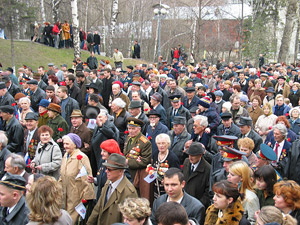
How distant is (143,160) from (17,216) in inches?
107

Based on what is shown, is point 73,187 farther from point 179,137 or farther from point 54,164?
point 179,137

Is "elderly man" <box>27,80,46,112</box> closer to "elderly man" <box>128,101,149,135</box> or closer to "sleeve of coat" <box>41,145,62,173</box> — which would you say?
"elderly man" <box>128,101,149,135</box>

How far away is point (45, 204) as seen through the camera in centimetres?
392

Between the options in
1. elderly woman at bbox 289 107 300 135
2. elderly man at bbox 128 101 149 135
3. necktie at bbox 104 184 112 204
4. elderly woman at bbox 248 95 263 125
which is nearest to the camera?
necktie at bbox 104 184 112 204

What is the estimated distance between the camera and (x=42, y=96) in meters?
10.9

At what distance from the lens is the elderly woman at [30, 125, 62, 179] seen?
643 cm

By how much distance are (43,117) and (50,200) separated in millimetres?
4758

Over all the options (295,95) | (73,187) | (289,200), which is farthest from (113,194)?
(295,95)

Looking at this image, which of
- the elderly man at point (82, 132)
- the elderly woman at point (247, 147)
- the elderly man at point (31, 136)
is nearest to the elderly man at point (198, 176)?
the elderly woman at point (247, 147)

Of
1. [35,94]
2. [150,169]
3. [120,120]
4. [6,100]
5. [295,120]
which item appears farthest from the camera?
[35,94]

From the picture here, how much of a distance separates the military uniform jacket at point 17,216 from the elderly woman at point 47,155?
199 cm

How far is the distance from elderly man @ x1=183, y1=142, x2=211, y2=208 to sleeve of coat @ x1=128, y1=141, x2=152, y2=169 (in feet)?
3.00

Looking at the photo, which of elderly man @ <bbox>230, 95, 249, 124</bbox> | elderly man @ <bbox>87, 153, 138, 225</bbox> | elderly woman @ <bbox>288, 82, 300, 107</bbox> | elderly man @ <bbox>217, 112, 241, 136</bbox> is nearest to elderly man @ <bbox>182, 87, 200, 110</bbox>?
elderly man @ <bbox>230, 95, 249, 124</bbox>

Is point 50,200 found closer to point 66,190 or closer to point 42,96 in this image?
point 66,190
